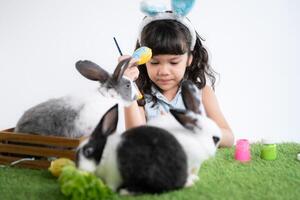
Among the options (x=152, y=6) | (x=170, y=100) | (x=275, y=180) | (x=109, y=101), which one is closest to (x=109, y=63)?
(x=170, y=100)

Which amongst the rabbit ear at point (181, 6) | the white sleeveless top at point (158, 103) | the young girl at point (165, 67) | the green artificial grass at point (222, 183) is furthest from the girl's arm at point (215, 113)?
the rabbit ear at point (181, 6)

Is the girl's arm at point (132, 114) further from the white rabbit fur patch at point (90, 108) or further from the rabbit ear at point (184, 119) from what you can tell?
the rabbit ear at point (184, 119)

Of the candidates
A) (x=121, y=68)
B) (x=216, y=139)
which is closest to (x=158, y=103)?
(x=121, y=68)

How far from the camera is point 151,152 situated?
777mm

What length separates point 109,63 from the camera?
1.75 meters

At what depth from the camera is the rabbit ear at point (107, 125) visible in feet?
2.74

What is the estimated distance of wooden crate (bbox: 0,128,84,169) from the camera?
3.22 feet

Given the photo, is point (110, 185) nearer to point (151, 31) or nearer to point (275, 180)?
point (275, 180)

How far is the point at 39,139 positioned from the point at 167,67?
0.49 meters

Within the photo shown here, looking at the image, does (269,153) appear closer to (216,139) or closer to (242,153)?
Result: (242,153)

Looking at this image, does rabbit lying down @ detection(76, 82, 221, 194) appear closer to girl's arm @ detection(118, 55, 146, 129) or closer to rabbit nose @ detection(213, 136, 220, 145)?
rabbit nose @ detection(213, 136, 220, 145)

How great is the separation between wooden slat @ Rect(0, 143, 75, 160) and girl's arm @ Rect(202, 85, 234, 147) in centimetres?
61

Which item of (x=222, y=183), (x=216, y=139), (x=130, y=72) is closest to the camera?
(x=216, y=139)

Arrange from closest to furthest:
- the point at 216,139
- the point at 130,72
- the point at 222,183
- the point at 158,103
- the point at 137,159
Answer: the point at 137,159, the point at 216,139, the point at 222,183, the point at 130,72, the point at 158,103
